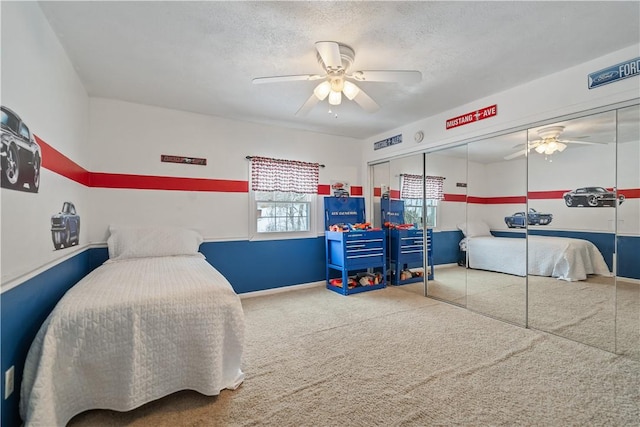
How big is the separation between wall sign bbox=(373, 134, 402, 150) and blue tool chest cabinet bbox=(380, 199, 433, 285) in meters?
0.95

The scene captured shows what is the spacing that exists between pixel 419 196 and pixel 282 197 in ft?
7.02

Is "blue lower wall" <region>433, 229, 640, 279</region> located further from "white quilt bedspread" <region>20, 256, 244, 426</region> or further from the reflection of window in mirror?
"white quilt bedspread" <region>20, 256, 244, 426</region>

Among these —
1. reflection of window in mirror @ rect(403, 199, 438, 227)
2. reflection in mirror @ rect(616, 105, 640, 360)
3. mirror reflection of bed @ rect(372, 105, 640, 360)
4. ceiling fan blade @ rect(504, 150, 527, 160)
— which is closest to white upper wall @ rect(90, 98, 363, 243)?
reflection of window in mirror @ rect(403, 199, 438, 227)

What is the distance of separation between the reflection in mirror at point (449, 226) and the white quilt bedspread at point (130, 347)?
3.15 metres

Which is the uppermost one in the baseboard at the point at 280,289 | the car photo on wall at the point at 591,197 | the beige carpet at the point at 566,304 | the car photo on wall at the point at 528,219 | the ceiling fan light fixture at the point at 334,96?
the ceiling fan light fixture at the point at 334,96

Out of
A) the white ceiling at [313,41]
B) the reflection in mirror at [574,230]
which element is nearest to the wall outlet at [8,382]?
the white ceiling at [313,41]

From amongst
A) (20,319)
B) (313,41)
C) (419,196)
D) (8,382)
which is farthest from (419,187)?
(8,382)

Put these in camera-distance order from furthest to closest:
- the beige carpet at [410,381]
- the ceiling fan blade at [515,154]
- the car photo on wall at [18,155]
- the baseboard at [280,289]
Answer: the baseboard at [280,289]
the ceiling fan blade at [515,154]
the beige carpet at [410,381]
the car photo on wall at [18,155]

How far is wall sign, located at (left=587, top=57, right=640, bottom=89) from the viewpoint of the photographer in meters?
2.30

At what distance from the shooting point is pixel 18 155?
156 centimetres

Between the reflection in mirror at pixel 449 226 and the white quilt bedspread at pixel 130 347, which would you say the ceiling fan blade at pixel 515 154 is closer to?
the reflection in mirror at pixel 449 226

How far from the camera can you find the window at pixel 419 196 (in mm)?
4242

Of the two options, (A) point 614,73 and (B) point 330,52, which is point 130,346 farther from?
(A) point 614,73

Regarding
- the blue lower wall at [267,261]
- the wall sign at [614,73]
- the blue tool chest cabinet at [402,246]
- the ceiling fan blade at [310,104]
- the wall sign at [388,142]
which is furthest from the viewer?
the wall sign at [388,142]
